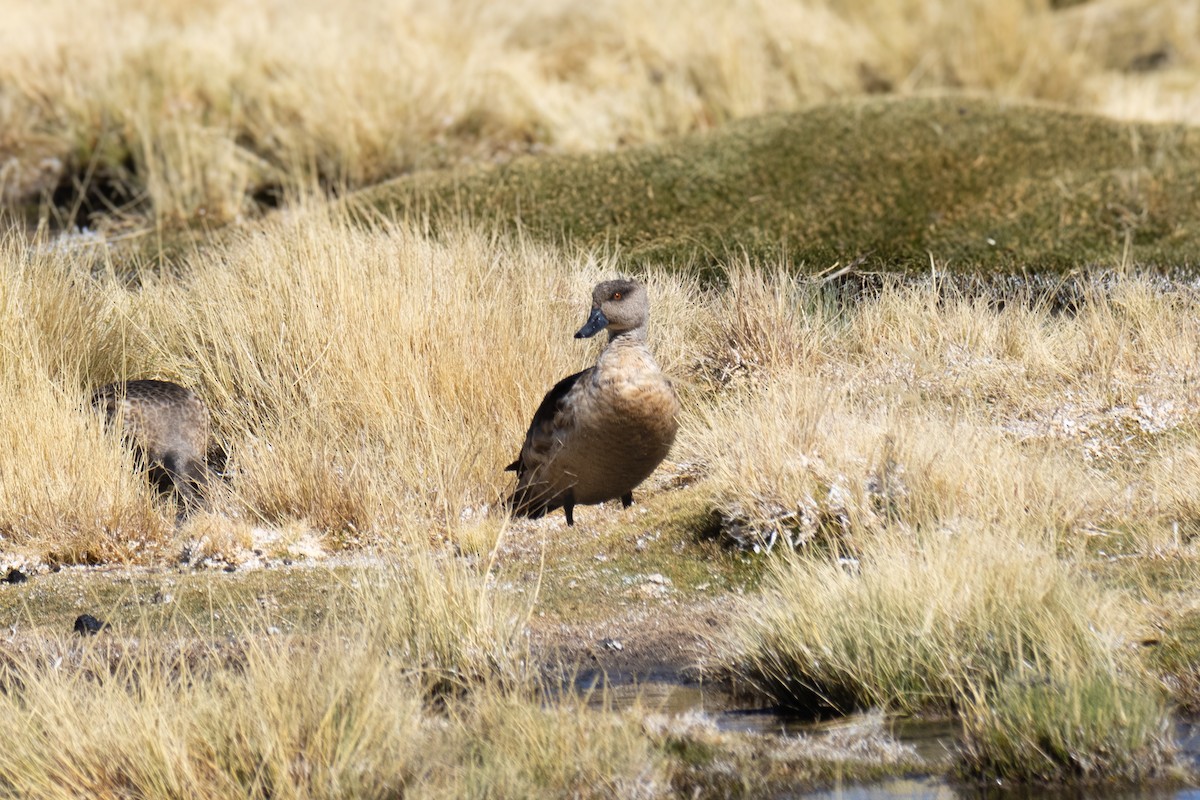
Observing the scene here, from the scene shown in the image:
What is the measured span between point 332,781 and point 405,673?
3.06 ft

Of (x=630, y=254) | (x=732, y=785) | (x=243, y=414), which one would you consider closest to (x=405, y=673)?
(x=732, y=785)

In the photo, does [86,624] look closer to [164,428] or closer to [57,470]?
[57,470]

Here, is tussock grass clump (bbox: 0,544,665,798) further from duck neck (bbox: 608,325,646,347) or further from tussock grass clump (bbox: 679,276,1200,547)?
duck neck (bbox: 608,325,646,347)

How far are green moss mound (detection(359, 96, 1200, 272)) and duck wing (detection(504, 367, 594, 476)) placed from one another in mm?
3575

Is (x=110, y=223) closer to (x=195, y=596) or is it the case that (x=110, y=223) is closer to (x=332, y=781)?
(x=195, y=596)

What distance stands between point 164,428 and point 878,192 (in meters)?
6.45

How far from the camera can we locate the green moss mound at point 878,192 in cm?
1118

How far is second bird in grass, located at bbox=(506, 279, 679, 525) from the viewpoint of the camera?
647 centimetres

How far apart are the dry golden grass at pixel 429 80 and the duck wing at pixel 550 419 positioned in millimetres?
7178

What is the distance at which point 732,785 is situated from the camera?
4.54m

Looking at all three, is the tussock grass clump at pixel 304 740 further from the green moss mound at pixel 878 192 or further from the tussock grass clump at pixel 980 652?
the green moss mound at pixel 878 192

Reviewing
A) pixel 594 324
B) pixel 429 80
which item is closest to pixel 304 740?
pixel 594 324

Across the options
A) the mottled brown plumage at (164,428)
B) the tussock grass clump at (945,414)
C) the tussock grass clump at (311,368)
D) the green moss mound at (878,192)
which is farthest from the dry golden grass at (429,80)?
the tussock grass clump at (945,414)

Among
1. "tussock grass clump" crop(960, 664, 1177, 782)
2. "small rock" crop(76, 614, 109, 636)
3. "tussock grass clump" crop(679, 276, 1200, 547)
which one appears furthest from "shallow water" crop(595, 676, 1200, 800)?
"small rock" crop(76, 614, 109, 636)
